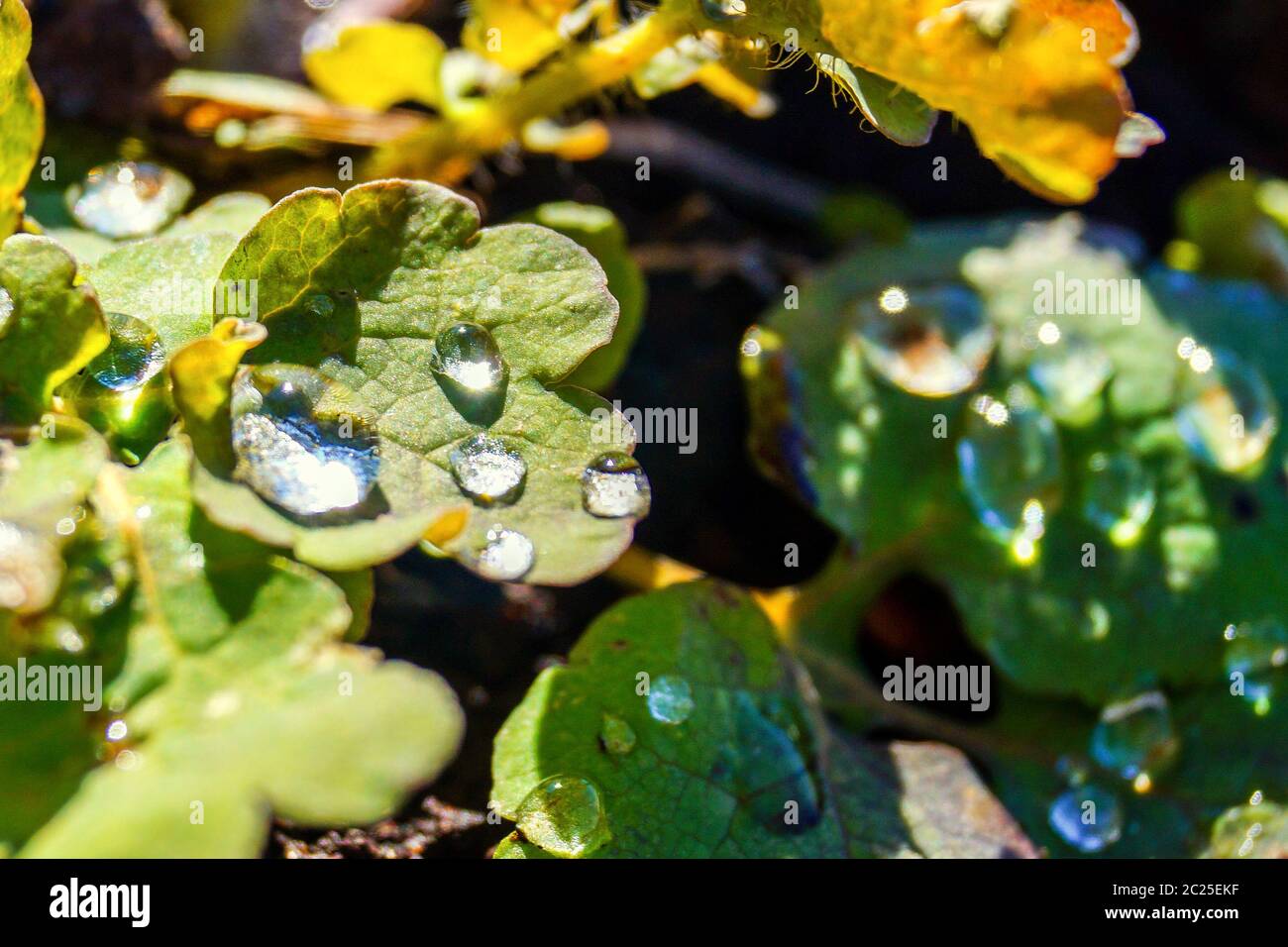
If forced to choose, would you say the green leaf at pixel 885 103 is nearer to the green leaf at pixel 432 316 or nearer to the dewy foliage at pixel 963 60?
the dewy foliage at pixel 963 60

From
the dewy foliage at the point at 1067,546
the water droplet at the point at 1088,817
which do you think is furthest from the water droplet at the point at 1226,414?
the water droplet at the point at 1088,817

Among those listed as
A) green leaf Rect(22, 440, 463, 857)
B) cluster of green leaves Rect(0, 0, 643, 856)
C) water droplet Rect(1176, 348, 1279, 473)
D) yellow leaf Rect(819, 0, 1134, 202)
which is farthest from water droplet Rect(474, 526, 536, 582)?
water droplet Rect(1176, 348, 1279, 473)

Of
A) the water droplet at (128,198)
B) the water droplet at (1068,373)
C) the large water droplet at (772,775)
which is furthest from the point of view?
the water droplet at (1068,373)

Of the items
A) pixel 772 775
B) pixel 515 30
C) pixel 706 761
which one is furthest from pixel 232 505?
pixel 515 30

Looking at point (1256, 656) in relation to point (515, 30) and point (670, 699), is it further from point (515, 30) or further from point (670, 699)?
point (515, 30)

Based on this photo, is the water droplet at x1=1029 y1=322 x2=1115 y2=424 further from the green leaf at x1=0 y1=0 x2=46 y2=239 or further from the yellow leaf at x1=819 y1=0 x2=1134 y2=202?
the green leaf at x1=0 y1=0 x2=46 y2=239

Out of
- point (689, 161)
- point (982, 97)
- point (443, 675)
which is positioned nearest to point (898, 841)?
point (443, 675)
